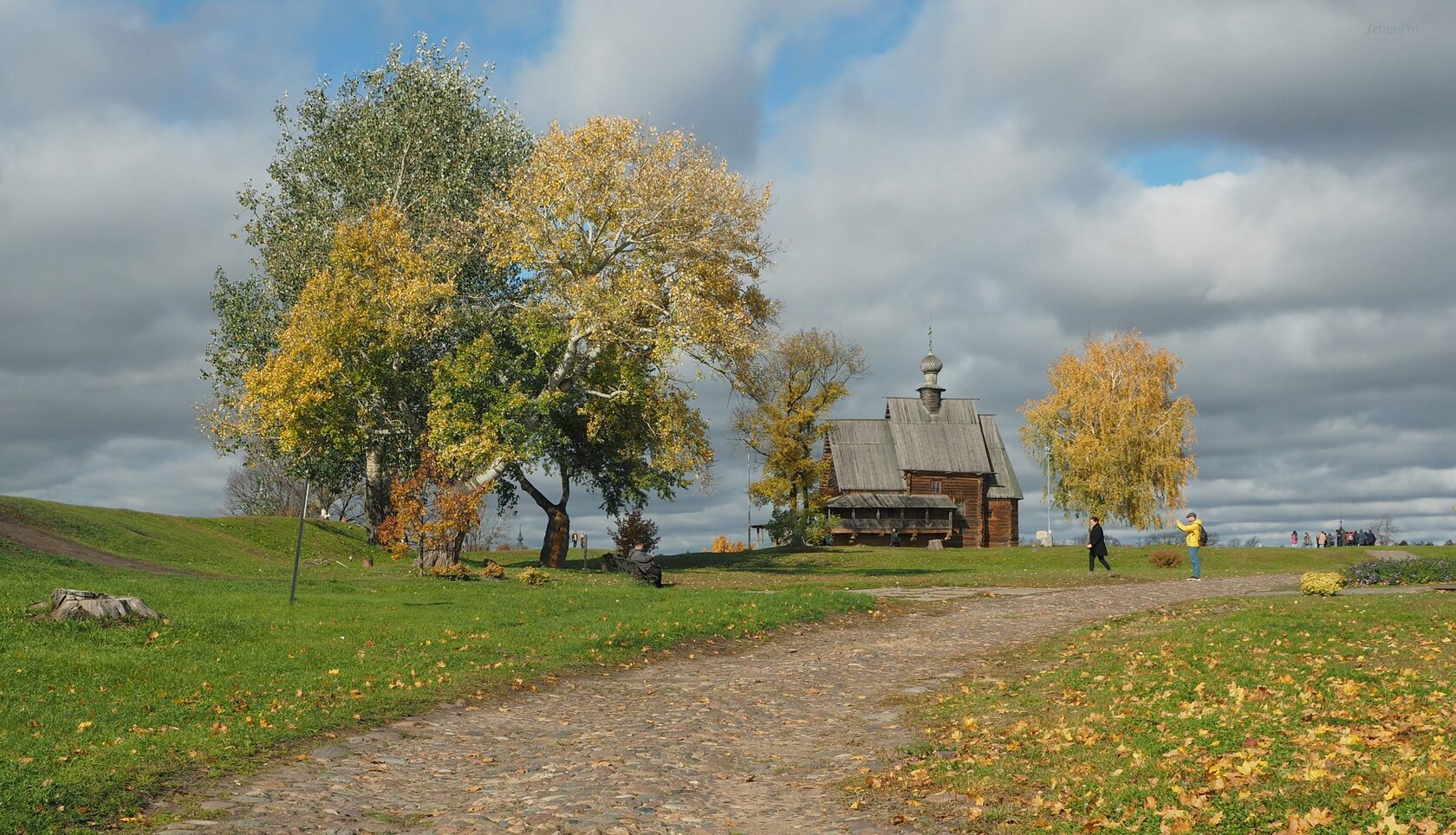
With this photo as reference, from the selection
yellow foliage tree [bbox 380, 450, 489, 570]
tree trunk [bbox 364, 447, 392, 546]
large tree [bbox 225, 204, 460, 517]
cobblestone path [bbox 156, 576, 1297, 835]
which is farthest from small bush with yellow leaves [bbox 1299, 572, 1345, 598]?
tree trunk [bbox 364, 447, 392, 546]

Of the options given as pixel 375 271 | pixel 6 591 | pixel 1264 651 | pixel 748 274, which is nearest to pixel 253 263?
pixel 375 271

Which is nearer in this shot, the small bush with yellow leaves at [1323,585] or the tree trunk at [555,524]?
the small bush with yellow leaves at [1323,585]

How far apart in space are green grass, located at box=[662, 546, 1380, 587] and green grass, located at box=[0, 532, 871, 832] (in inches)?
469

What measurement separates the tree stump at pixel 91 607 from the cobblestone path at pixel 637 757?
7.61 meters

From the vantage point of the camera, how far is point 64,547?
37000mm

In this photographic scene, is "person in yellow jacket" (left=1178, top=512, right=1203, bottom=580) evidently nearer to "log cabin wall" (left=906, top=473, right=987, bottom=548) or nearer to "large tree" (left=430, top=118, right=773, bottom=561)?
"large tree" (left=430, top=118, right=773, bottom=561)

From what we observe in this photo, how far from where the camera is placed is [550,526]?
4866 centimetres

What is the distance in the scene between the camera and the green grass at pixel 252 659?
12188mm

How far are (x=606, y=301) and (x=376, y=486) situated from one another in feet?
51.6

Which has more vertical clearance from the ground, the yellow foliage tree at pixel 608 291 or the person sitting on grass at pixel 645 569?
the yellow foliage tree at pixel 608 291

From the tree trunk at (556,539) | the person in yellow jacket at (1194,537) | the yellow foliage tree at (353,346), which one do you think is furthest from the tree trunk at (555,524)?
the person in yellow jacket at (1194,537)

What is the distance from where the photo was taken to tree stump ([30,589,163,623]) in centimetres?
1941

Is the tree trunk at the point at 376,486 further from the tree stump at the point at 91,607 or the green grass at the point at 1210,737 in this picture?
the green grass at the point at 1210,737

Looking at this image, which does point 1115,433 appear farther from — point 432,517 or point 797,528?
point 432,517
